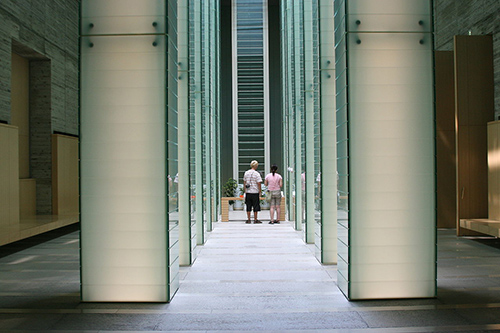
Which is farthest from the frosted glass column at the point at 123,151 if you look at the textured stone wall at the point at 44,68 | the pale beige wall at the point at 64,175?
the pale beige wall at the point at 64,175

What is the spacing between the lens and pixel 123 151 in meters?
5.12

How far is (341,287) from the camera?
18.1 ft

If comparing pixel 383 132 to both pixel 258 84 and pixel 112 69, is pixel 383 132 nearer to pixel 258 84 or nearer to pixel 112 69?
pixel 112 69

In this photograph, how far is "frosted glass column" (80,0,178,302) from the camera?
16.6ft

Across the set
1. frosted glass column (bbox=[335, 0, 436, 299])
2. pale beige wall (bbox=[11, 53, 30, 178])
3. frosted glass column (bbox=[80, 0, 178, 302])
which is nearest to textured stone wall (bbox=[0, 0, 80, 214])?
pale beige wall (bbox=[11, 53, 30, 178])

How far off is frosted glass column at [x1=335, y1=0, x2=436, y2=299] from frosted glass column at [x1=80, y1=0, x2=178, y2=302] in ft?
6.67

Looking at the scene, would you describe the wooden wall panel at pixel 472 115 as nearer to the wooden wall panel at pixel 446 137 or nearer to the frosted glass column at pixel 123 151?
the wooden wall panel at pixel 446 137

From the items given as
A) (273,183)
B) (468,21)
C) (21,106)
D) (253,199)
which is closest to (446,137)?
(468,21)

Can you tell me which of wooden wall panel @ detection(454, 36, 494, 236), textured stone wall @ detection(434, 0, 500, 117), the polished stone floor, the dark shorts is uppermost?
textured stone wall @ detection(434, 0, 500, 117)

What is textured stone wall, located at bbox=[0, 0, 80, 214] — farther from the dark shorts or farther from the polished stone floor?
the dark shorts

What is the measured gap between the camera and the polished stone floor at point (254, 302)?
13.9ft

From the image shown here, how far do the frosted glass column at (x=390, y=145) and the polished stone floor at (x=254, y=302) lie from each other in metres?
0.43

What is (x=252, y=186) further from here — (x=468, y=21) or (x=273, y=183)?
(x=468, y=21)

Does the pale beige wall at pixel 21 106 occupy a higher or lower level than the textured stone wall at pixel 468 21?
lower
